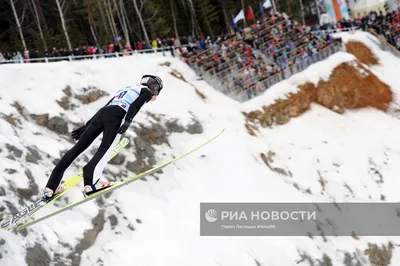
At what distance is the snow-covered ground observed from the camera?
10.8m

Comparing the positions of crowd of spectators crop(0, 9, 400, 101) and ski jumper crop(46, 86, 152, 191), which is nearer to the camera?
ski jumper crop(46, 86, 152, 191)

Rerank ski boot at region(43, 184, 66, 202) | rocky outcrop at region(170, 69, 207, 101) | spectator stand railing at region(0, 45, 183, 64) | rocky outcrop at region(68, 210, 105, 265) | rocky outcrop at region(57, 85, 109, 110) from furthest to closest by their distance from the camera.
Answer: spectator stand railing at region(0, 45, 183, 64) → rocky outcrop at region(170, 69, 207, 101) → rocky outcrop at region(57, 85, 109, 110) → rocky outcrop at region(68, 210, 105, 265) → ski boot at region(43, 184, 66, 202)

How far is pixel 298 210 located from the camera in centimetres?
1430

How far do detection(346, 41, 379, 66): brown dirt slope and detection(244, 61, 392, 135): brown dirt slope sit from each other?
156 inches

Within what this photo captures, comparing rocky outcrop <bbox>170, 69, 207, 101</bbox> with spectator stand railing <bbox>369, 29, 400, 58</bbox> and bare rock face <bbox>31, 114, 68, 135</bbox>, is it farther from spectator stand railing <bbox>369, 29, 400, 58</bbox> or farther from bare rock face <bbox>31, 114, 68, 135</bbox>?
spectator stand railing <bbox>369, 29, 400, 58</bbox>

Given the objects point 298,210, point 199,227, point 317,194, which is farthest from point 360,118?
point 199,227

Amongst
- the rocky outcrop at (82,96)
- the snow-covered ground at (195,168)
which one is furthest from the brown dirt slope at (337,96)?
the rocky outcrop at (82,96)

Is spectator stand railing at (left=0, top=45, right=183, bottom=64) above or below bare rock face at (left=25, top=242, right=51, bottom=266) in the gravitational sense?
above

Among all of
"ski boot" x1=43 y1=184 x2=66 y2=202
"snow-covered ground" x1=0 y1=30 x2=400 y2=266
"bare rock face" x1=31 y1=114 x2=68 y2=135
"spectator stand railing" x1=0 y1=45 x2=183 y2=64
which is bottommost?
"snow-covered ground" x1=0 y1=30 x2=400 y2=266

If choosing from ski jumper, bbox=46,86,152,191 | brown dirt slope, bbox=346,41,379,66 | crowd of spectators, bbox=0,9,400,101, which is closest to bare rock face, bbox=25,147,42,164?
ski jumper, bbox=46,86,152,191

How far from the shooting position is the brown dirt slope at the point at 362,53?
26203 mm

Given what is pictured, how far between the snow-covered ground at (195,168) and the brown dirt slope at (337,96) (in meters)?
0.38

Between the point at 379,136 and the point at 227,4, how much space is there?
24774 mm

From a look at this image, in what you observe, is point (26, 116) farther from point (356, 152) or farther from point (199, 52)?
point (356, 152)
